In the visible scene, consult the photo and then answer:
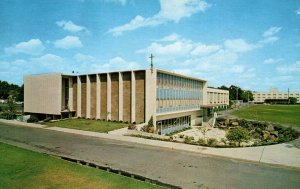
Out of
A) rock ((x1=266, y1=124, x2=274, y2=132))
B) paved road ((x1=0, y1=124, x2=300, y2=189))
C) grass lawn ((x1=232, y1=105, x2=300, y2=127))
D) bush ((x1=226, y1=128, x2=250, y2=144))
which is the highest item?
bush ((x1=226, y1=128, x2=250, y2=144))

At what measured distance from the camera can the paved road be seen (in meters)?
11.3

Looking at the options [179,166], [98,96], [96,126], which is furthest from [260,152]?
[98,96]

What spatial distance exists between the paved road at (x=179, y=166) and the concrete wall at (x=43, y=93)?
69.7ft

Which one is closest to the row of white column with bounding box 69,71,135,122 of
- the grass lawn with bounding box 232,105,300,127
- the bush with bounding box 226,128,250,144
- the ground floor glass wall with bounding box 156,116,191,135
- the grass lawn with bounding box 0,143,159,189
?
the ground floor glass wall with bounding box 156,116,191,135

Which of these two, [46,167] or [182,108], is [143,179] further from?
[182,108]

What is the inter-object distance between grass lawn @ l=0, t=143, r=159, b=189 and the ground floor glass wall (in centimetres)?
2189

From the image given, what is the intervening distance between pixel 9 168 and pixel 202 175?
9614 mm

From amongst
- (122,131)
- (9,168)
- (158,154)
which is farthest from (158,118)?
(9,168)

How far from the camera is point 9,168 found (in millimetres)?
12422

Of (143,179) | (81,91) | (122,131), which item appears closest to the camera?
(143,179)

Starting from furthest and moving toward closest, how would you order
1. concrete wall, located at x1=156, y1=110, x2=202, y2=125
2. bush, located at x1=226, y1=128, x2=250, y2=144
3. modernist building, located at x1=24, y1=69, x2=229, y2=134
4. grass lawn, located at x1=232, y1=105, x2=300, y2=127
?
grass lawn, located at x1=232, y1=105, x2=300, y2=127 → concrete wall, located at x1=156, y1=110, x2=202, y2=125 → modernist building, located at x1=24, y1=69, x2=229, y2=134 → bush, located at x1=226, y1=128, x2=250, y2=144

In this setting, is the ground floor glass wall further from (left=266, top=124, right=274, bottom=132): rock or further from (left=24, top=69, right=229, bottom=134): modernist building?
(left=266, top=124, right=274, bottom=132): rock

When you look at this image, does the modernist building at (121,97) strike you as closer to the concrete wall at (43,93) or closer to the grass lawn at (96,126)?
the concrete wall at (43,93)

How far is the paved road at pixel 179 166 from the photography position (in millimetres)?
11290
